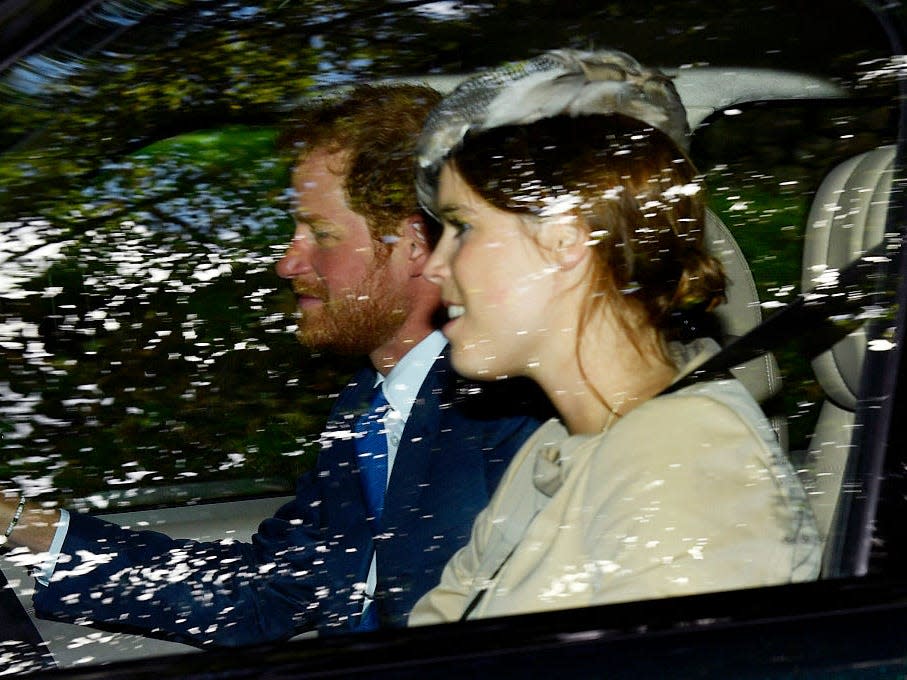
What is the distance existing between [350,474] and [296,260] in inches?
11.8

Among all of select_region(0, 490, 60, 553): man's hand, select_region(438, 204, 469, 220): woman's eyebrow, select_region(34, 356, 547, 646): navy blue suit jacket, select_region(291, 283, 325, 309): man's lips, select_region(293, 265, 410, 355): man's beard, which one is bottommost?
select_region(34, 356, 547, 646): navy blue suit jacket

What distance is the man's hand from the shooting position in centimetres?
137

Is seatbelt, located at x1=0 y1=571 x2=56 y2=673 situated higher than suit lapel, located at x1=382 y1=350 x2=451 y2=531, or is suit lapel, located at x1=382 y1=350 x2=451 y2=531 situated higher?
suit lapel, located at x1=382 y1=350 x2=451 y2=531

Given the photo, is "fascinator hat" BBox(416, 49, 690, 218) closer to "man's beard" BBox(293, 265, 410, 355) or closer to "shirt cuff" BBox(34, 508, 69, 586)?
"man's beard" BBox(293, 265, 410, 355)

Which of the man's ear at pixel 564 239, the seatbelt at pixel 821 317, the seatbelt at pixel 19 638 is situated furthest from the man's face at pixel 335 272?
the seatbelt at pixel 19 638

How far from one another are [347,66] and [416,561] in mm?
722

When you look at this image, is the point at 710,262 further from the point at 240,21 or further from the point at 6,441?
the point at 6,441

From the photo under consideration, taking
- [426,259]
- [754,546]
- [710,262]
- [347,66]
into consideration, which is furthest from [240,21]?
[754,546]

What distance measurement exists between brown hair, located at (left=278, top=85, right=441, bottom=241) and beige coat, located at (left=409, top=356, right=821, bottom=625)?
0.43 metres

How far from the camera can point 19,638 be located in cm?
130

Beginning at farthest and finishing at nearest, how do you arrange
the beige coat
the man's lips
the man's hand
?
the man's lips → the man's hand → the beige coat

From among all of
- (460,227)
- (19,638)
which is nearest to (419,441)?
(460,227)

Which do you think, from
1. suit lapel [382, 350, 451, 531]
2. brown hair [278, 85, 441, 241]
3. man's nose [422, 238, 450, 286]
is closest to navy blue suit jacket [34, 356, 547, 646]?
suit lapel [382, 350, 451, 531]

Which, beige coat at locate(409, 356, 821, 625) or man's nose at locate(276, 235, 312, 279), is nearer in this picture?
beige coat at locate(409, 356, 821, 625)
